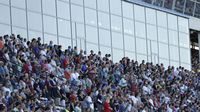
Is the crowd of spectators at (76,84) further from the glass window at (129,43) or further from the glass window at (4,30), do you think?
the glass window at (129,43)

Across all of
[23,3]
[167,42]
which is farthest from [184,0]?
[23,3]

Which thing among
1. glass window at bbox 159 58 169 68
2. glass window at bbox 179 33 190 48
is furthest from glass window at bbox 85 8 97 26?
glass window at bbox 179 33 190 48

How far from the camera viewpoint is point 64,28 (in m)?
51.9

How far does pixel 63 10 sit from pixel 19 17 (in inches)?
149

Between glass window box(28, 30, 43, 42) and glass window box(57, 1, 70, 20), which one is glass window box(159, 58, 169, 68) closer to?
glass window box(57, 1, 70, 20)

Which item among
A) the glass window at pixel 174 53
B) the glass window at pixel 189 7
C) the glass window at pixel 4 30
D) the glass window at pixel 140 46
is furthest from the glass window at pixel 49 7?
the glass window at pixel 189 7

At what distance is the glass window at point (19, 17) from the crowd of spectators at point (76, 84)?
5226mm

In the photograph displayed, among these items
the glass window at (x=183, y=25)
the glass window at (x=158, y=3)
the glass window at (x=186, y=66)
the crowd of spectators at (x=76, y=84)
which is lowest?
the crowd of spectators at (x=76, y=84)

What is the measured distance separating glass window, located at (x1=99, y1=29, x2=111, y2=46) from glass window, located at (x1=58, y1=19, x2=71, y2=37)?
9.75 ft

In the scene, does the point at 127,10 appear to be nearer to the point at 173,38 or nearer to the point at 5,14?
the point at 173,38

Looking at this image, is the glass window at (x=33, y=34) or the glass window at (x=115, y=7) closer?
the glass window at (x=33, y=34)

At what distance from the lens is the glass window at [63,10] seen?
2045 inches

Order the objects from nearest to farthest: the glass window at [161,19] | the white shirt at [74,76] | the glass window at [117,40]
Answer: the white shirt at [74,76]
the glass window at [117,40]
the glass window at [161,19]

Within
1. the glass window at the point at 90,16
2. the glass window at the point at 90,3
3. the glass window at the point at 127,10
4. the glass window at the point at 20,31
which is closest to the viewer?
the glass window at the point at 20,31
